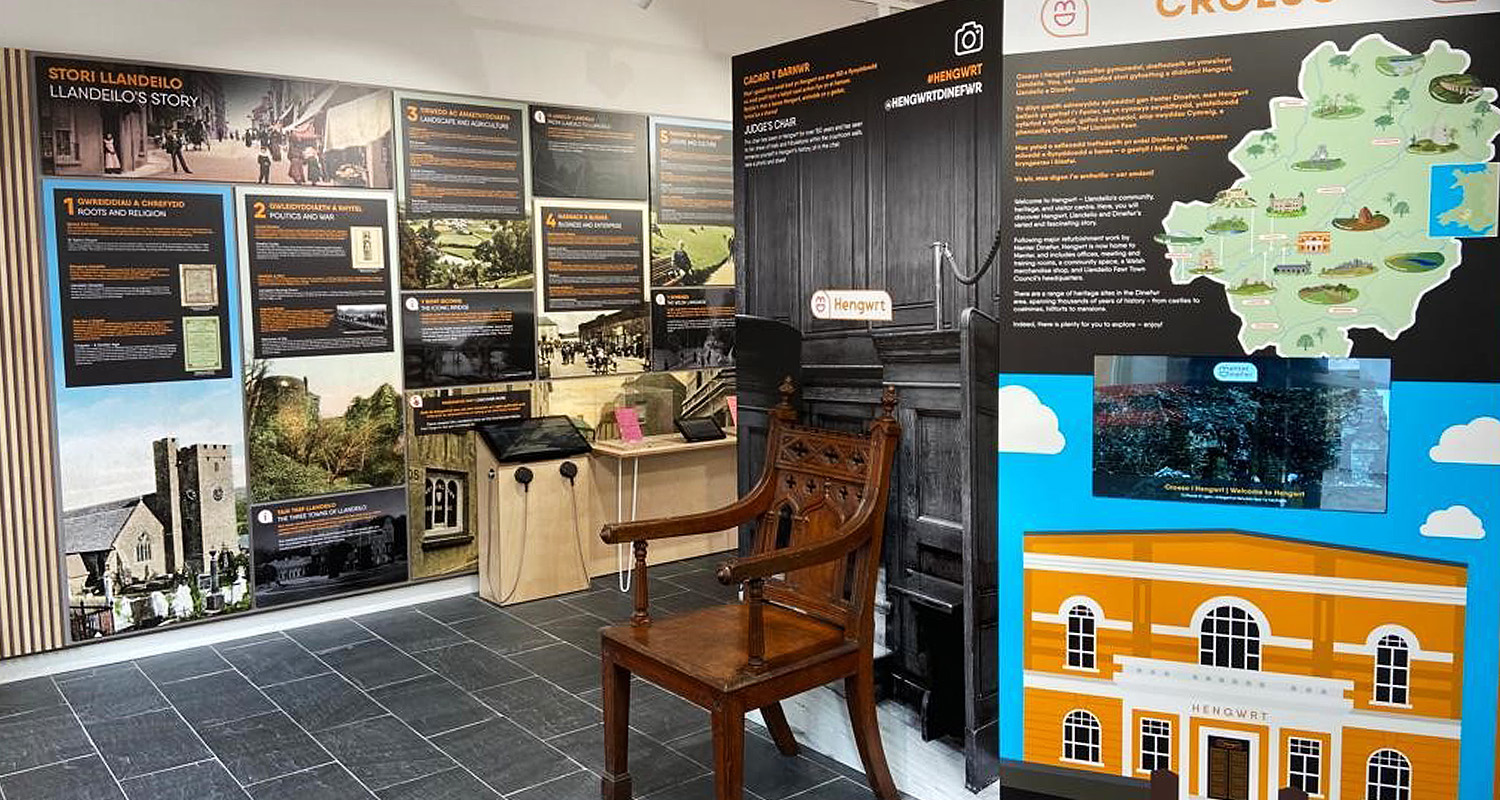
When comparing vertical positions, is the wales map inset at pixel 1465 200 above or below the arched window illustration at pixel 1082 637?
above

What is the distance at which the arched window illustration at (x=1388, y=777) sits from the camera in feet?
7.69

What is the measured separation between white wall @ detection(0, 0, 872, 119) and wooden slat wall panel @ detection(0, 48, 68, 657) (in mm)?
380

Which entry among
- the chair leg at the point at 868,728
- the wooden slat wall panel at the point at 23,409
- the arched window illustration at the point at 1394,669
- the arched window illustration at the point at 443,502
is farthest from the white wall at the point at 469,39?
the arched window illustration at the point at 1394,669

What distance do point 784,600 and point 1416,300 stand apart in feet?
6.18

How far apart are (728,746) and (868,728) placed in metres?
0.54

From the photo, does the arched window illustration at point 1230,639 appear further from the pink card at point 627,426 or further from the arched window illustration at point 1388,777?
the pink card at point 627,426

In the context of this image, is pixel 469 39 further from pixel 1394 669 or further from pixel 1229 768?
pixel 1394 669

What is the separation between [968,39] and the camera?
2.87 m

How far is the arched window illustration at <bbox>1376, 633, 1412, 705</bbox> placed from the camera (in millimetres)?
2320

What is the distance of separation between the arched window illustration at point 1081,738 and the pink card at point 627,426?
3.51 m

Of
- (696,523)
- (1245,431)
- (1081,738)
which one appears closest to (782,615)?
(696,523)

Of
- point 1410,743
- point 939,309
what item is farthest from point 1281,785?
point 939,309

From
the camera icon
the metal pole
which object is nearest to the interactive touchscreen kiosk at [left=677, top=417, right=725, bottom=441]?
the metal pole

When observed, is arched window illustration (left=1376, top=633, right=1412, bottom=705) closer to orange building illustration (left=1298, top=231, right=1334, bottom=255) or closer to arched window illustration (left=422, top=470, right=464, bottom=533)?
orange building illustration (left=1298, top=231, right=1334, bottom=255)
